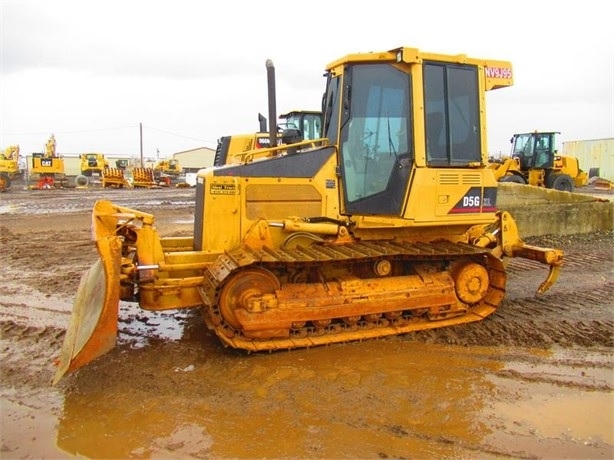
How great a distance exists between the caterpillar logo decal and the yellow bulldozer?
14000 millimetres

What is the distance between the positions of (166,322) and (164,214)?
35.9ft

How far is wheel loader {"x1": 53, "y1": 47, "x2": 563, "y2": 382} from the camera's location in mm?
4656

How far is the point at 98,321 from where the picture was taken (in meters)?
3.92

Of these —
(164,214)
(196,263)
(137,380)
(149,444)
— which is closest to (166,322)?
(196,263)

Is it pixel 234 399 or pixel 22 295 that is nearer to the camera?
pixel 234 399

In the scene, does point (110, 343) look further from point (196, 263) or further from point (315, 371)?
point (315, 371)

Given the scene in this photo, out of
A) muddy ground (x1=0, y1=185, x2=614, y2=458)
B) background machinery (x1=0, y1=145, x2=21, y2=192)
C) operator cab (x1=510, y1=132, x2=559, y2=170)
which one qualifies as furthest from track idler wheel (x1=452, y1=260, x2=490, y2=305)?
background machinery (x1=0, y1=145, x2=21, y2=192)

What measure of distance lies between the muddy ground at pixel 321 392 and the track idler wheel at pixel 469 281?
0.99 feet

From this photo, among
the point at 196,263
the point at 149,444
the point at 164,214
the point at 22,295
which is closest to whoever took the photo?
the point at 149,444

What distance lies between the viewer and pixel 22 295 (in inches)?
260

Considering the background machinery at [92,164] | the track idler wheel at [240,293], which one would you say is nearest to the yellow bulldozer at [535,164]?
the track idler wheel at [240,293]

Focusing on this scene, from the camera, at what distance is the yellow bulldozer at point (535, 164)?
744 inches

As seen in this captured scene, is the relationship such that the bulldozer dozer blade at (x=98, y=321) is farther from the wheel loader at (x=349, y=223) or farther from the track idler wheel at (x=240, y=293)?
the track idler wheel at (x=240, y=293)

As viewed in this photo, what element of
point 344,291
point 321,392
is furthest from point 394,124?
point 321,392
